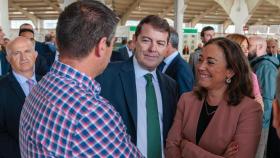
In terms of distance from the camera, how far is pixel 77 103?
104 cm

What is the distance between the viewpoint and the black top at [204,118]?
2.00 metres

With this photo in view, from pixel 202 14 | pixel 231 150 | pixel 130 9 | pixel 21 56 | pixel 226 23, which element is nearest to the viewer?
pixel 231 150

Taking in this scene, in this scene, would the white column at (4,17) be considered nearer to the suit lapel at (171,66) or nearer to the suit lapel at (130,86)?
the suit lapel at (171,66)

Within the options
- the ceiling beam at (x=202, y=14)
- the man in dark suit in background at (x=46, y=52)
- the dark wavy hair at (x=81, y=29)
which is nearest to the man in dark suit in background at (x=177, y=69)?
the dark wavy hair at (x=81, y=29)

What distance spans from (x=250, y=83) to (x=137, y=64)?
722mm

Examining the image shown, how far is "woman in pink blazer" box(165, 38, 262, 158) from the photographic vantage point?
1.89m

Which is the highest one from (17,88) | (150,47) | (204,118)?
(150,47)

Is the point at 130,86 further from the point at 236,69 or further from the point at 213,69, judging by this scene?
the point at 236,69

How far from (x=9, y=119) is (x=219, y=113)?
1.45 meters

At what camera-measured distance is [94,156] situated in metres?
1.03

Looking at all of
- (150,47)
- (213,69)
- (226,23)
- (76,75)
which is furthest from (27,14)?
(76,75)

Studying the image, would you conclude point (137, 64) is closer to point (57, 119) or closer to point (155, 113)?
point (155, 113)

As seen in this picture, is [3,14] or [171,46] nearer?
[171,46]

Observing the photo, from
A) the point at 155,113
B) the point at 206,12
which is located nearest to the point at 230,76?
the point at 155,113
